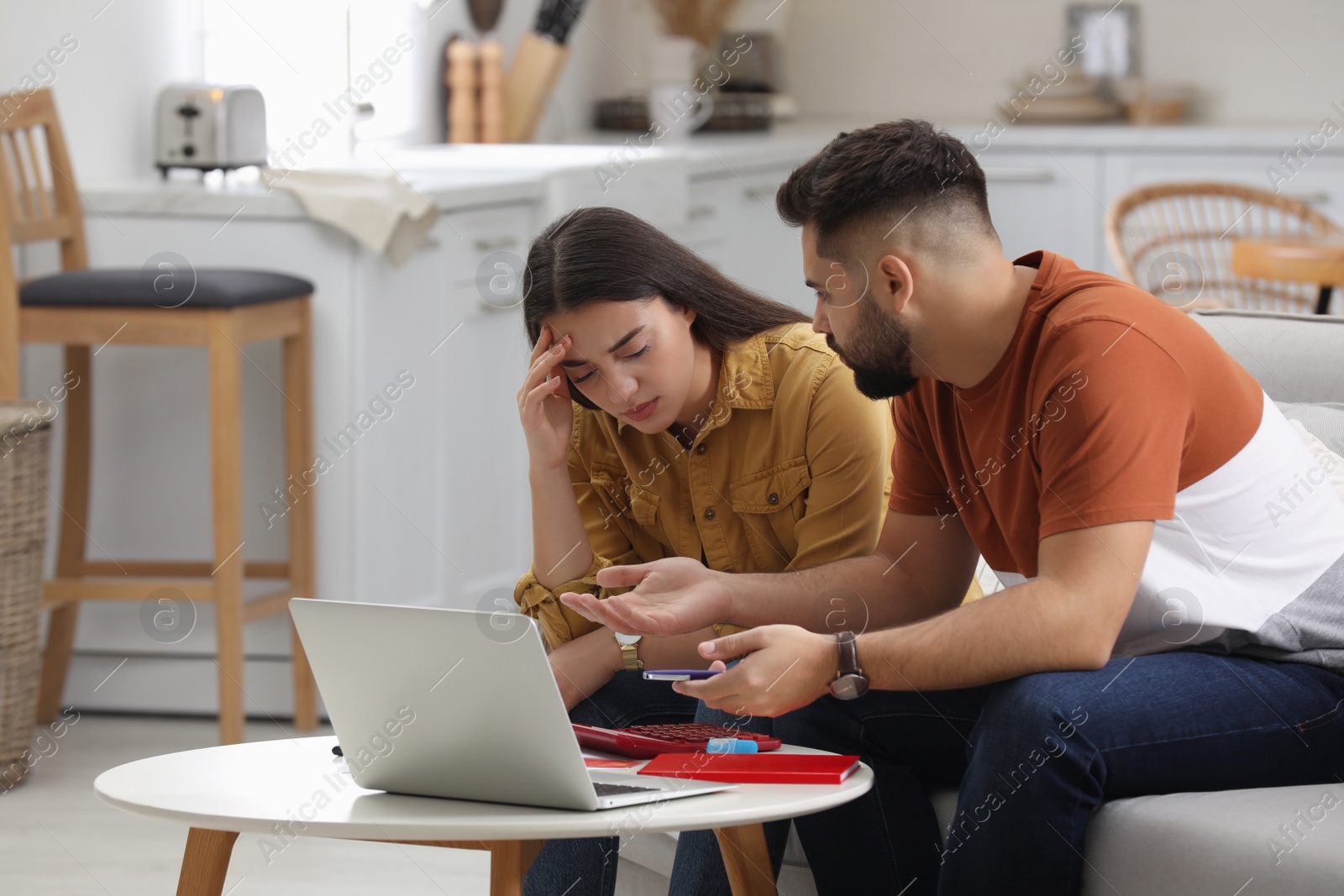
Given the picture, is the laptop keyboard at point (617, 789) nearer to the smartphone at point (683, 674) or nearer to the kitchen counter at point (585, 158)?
the smartphone at point (683, 674)

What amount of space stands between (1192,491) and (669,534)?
1.95ft

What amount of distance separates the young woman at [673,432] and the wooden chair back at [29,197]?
4.10 feet

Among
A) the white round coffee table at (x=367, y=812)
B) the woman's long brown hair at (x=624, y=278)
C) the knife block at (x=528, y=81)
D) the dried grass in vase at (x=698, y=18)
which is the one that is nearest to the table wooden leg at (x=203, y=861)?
the white round coffee table at (x=367, y=812)

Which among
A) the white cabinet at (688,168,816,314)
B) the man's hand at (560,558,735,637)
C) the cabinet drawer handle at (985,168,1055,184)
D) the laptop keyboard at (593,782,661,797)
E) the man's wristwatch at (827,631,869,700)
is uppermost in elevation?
the cabinet drawer handle at (985,168,1055,184)

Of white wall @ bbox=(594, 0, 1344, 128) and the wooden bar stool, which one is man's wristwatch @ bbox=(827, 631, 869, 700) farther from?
white wall @ bbox=(594, 0, 1344, 128)

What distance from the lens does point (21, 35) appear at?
2.75m

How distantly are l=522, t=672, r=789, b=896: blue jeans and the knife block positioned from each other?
258cm

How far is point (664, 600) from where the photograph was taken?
1.45 meters

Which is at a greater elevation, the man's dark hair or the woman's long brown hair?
the man's dark hair

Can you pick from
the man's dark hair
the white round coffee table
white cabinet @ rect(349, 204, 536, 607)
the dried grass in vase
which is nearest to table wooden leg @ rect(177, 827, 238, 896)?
the white round coffee table

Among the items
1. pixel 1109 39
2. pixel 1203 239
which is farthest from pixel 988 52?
pixel 1203 239

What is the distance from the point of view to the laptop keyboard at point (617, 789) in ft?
3.69

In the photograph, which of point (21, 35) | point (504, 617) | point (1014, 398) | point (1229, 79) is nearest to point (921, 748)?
point (1014, 398)

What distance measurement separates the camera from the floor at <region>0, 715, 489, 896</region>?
2111mm
